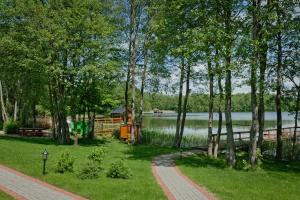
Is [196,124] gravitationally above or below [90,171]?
below

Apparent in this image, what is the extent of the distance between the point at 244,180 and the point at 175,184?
134 inches

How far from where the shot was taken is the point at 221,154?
→ 28.6 metres

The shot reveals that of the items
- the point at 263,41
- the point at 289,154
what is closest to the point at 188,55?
the point at 263,41

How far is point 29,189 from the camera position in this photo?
1364cm

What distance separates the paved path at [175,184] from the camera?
44.5 feet

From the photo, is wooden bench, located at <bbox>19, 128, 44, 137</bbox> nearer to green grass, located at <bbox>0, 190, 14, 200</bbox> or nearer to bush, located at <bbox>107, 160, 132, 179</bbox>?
bush, located at <bbox>107, 160, 132, 179</bbox>

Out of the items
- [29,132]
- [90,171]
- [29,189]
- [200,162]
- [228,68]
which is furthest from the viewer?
[29,132]

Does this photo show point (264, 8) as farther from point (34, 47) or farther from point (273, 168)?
point (34, 47)

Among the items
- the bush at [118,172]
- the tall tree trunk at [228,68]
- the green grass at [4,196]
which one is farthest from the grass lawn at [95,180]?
the tall tree trunk at [228,68]

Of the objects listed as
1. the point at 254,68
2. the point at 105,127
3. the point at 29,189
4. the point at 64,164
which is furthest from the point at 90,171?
the point at 105,127

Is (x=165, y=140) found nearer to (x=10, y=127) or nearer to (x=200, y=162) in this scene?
(x=200, y=162)

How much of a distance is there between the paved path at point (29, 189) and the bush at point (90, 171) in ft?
5.26

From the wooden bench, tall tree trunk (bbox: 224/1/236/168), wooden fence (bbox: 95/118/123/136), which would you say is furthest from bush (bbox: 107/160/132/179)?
wooden fence (bbox: 95/118/123/136)

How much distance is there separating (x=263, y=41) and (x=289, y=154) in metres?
12.4
